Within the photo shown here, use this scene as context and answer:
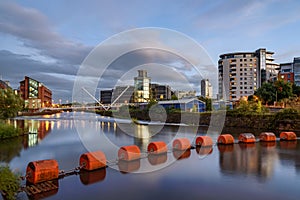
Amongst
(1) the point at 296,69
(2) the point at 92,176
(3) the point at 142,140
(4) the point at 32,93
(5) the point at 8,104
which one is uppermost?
(1) the point at 296,69

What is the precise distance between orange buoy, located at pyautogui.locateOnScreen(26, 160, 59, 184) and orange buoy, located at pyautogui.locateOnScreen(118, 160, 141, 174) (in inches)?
85.3

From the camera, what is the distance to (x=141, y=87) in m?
67.9

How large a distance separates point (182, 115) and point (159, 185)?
95.3ft

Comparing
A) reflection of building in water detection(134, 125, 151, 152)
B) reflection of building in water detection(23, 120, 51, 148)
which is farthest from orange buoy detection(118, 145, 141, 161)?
reflection of building in water detection(23, 120, 51, 148)

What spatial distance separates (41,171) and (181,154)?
6.18m

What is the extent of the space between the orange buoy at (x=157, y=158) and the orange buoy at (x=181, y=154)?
1.56 feet

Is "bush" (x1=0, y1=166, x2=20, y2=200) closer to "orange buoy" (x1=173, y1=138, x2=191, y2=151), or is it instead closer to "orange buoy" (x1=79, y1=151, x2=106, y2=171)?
"orange buoy" (x1=79, y1=151, x2=106, y2=171)

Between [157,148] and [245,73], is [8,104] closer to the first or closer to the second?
[157,148]

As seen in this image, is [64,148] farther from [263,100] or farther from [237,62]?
[237,62]

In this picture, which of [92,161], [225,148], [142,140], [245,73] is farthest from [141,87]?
[92,161]


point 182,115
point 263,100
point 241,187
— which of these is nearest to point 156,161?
point 241,187

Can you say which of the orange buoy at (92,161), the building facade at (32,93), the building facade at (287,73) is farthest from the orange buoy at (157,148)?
the building facade at (32,93)

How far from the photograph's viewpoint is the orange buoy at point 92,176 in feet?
25.4

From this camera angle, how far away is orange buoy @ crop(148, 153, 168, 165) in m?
10.2
